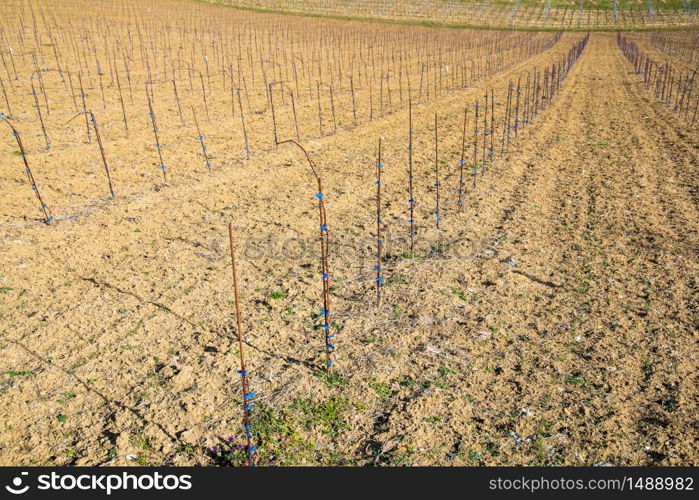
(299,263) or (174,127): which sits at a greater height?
(174,127)

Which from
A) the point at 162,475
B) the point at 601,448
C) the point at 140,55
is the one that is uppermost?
the point at 140,55

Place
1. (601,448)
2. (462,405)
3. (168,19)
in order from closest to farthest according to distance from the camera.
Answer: (601,448) → (462,405) → (168,19)

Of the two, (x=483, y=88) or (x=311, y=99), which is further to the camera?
(x=483, y=88)

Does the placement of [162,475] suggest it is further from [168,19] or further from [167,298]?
[168,19]

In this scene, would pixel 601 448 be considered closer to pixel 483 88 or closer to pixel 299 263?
pixel 299 263

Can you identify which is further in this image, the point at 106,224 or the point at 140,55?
the point at 140,55

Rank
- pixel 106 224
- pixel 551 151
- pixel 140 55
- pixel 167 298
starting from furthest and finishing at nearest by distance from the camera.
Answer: pixel 140 55, pixel 551 151, pixel 106 224, pixel 167 298

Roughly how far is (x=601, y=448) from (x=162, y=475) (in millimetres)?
3293

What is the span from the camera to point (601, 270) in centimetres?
665

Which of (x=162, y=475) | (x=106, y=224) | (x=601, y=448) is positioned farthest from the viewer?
(x=106, y=224)

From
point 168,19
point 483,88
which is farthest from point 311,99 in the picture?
point 168,19

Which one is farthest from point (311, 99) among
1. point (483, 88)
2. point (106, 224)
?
point (106, 224)

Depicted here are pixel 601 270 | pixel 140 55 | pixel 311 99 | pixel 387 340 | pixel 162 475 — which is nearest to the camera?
pixel 162 475

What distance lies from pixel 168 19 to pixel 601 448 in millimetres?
38977
